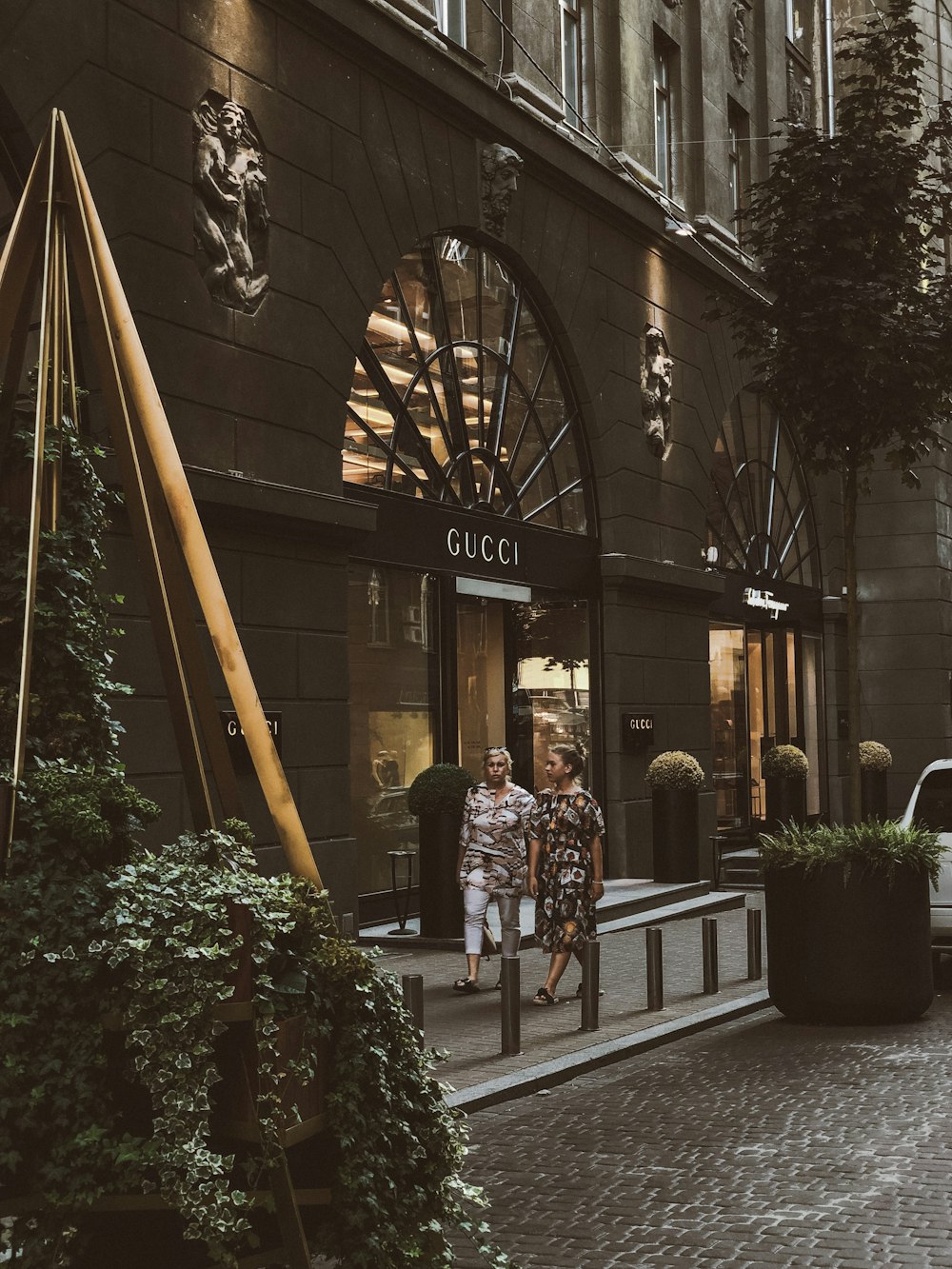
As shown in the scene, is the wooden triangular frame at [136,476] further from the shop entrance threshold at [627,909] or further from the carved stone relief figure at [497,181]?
the carved stone relief figure at [497,181]

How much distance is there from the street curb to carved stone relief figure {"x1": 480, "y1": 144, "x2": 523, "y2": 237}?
32.8ft

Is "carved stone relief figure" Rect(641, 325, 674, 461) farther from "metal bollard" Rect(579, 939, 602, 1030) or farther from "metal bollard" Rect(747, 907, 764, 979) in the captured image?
"metal bollard" Rect(579, 939, 602, 1030)

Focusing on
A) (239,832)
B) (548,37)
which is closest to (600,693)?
(548,37)

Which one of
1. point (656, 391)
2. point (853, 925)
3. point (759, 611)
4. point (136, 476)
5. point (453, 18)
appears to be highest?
point (453, 18)

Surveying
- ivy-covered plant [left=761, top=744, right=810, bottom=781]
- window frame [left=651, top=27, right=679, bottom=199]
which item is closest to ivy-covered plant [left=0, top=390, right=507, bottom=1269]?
window frame [left=651, top=27, right=679, bottom=199]

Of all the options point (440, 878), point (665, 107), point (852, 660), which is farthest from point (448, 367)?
point (665, 107)

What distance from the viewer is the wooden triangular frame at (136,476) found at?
5105 millimetres

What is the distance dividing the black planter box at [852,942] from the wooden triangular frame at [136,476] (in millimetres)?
6690

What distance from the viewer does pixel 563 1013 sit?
11891 mm

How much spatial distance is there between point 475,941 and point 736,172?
59.3ft

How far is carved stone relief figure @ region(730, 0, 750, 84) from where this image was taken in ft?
88.6

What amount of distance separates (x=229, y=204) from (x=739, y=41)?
1547cm

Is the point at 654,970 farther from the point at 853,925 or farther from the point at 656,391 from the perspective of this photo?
the point at 656,391

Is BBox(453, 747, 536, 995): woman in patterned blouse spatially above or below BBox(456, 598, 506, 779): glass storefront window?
below
